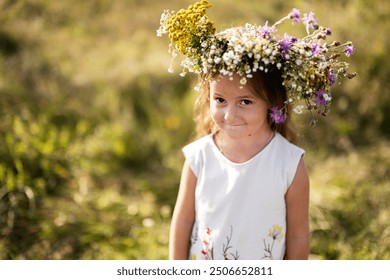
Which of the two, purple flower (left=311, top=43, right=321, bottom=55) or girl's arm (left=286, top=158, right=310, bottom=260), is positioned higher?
purple flower (left=311, top=43, right=321, bottom=55)

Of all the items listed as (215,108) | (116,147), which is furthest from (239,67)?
(116,147)

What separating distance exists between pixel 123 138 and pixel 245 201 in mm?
2383

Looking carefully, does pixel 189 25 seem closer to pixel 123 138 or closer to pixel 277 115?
pixel 277 115

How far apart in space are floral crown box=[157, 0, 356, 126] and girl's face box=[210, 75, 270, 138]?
6cm

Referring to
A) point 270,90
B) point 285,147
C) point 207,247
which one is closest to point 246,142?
point 285,147

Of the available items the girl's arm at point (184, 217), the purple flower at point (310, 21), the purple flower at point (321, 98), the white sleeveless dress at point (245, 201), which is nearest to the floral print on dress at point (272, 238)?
the white sleeveless dress at point (245, 201)

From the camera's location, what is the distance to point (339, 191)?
13.2 ft

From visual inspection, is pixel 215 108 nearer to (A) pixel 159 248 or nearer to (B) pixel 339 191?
(A) pixel 159 248

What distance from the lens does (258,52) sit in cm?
207

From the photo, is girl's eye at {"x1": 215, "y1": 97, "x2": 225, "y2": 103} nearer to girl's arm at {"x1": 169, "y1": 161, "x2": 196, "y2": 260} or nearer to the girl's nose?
the girl's nose

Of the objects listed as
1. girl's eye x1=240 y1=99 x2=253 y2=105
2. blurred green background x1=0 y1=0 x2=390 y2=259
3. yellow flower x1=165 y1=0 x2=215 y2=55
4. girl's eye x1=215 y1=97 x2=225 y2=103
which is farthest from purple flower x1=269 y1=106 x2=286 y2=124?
blurred green background x1=0 y1=0 x2=390 y2=259

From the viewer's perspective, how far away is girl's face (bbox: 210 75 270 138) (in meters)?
2.22

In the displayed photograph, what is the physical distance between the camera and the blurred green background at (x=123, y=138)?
3652 mm

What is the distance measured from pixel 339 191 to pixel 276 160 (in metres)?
1.82
